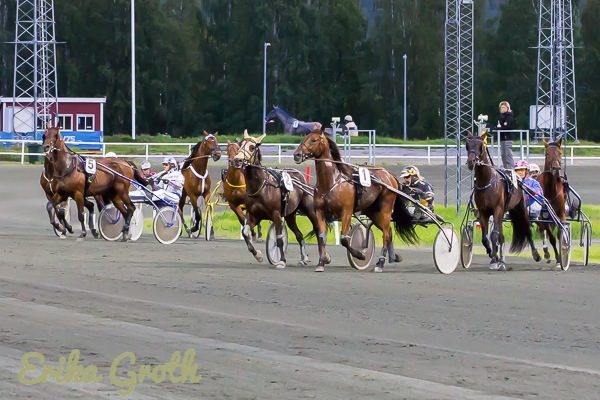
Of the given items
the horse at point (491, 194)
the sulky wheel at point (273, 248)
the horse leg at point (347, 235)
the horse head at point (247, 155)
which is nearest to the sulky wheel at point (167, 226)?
the horse head at point (247, 155)

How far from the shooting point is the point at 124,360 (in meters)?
9.48

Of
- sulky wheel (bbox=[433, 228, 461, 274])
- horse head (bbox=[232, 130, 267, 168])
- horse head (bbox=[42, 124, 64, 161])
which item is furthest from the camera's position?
horse head (bbox=[42, 124, 64, 161])

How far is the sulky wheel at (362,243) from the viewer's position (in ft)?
58.5

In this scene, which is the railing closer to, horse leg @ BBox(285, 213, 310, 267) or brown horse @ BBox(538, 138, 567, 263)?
brown horse @ BBox(538, 138, 567, 263)

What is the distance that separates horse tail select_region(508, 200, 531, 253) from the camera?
1866 cm

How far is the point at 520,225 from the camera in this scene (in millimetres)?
18875

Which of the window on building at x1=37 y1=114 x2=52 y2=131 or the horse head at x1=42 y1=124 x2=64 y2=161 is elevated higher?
the window on building at x1=37 y1=114 x2=52 y2=131

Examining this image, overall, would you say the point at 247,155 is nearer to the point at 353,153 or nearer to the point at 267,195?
the point at 267,195

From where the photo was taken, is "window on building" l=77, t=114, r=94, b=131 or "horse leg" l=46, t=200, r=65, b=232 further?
"window on building" l=77, t=114, r=94, b=131

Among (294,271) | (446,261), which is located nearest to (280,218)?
(294,271)

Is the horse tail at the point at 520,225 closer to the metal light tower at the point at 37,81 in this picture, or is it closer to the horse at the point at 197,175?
the horse at the point at 197,175

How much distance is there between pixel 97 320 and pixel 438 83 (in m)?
71.3

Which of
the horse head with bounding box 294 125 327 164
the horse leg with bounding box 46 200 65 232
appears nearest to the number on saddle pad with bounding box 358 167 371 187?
the horse head with bounding box 294 125 327 164

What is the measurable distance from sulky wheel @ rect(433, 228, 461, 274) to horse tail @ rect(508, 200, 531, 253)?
1.31 m
